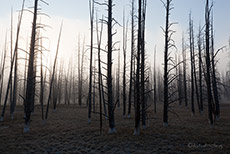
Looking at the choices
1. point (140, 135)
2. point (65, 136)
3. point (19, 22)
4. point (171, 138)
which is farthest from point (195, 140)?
point (19, 22)

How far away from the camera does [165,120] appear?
34.7 ft

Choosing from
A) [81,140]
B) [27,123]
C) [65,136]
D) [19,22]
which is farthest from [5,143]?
[19,22]

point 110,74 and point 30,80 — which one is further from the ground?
point 110,74

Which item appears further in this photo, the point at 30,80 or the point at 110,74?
the point at 30,80

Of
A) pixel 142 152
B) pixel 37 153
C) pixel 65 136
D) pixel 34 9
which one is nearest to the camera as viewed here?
pixel 142 152

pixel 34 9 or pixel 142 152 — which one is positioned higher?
pixel 34 9

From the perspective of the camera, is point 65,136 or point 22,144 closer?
point 22,144

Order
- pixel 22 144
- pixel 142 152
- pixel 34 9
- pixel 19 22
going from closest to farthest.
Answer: pixel 142 152, pixel 22 144, pixel 34 9, pixel 19 22

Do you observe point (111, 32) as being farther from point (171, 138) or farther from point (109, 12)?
point (171, 138)

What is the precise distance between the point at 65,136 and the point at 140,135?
4507 millimetres

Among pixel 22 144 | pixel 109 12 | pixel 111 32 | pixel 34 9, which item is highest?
pixel 34 9

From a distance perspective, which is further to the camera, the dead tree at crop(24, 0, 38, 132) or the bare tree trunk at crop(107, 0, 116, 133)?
the dead tree at crop(24, 0, 38, 132)

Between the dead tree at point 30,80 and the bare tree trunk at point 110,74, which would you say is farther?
the dead tree at point 30,80

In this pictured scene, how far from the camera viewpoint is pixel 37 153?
21.7 feet
